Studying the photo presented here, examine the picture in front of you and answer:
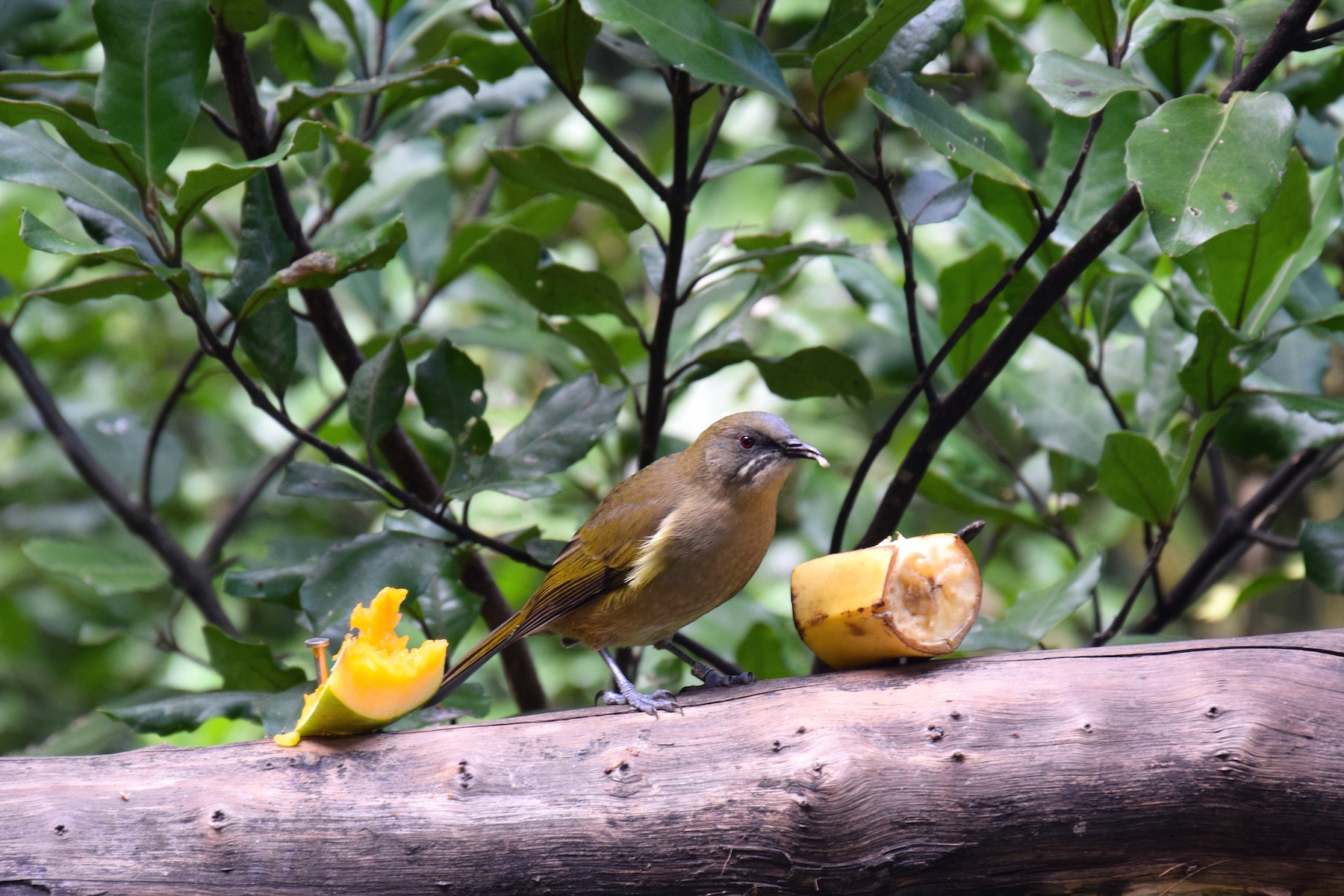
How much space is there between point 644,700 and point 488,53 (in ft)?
5.21

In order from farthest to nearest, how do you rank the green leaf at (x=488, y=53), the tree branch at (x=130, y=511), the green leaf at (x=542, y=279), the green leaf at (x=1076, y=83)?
the tree branch at (x=130, y=511), the green leaf at (x=488, y=53), the green leaf at (x=542, y=279), the green leaf at (x=1076, y=83)

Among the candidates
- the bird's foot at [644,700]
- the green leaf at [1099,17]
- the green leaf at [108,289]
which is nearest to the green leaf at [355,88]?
the green leaf at [108,289]

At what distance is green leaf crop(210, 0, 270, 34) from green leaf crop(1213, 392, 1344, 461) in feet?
7.09

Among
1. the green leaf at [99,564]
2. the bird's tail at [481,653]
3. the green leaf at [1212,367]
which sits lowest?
the green leaf at [99,564]

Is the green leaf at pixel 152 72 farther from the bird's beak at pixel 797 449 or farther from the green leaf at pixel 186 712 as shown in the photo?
the bird's beak at pixel 797 449

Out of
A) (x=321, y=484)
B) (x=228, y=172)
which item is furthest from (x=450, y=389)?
(x=228, y=172)

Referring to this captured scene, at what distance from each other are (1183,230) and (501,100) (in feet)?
6.06

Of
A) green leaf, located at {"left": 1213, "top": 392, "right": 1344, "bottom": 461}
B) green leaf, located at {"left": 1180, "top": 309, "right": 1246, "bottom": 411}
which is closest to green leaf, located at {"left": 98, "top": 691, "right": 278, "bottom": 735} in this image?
green leaf, located at {"left": 1180, "top": 309, "right": 1246, "bottom": 411}

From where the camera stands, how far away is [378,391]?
7.43ft

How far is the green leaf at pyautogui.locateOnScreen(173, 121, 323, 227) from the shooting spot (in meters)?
1.84

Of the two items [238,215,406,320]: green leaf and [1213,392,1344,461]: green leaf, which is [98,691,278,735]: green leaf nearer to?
[238,215,406,320]: green leaf

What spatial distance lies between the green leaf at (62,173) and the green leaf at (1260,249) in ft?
6.98

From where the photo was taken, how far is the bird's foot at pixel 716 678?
7.10 feet

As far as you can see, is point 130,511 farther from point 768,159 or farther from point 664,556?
point 768,159
